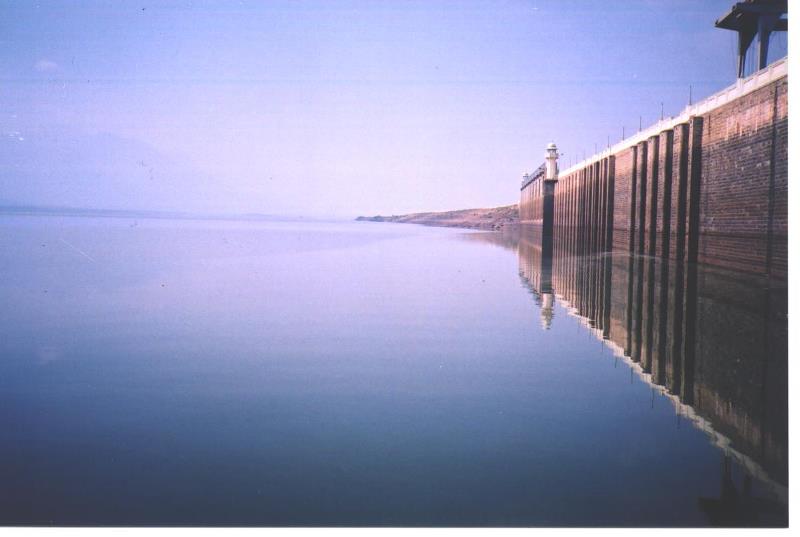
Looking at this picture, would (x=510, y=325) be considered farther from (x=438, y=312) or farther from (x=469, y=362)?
(x=469, y=362)

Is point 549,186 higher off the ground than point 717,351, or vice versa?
point 549,186

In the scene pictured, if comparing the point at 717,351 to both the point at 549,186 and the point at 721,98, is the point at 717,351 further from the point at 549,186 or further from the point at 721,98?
the point at 549,186

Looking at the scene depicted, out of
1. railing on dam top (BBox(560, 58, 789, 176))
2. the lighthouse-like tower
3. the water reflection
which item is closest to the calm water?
the water reflection

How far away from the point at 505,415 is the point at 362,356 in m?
2.83

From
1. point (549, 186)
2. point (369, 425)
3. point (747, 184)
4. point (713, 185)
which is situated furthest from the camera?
point (549, 186)

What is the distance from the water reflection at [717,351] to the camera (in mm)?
4137

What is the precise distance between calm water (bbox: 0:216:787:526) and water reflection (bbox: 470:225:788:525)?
0.12 ft

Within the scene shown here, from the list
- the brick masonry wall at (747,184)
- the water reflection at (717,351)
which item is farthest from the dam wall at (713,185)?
the water reflection at (717,351)

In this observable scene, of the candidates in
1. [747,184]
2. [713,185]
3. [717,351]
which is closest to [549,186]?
[713,185]

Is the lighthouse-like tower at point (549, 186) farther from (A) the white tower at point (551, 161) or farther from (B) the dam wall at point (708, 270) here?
(B) the dam wall at point (708, 270)

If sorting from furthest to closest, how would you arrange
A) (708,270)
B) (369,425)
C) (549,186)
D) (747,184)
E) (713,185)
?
(549,186), (713,185), (708,270), (747,184), (369,425)

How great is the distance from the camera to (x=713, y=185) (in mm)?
18594

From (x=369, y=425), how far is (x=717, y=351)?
5173 millimetres

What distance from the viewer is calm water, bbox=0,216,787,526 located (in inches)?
146
